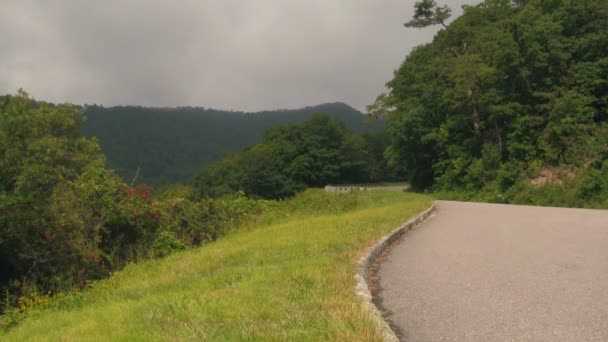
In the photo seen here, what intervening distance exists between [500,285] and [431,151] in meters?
40.2

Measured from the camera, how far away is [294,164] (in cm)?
7844

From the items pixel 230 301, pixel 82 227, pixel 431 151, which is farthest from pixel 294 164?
pixel 230 301

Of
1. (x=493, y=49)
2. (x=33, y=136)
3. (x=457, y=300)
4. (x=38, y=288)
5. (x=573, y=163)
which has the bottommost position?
(x=38, y=288)

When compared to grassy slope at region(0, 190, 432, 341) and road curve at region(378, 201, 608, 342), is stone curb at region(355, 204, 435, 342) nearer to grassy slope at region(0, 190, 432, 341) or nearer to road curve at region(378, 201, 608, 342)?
grassy slope at region(0, 190, 432, 341)

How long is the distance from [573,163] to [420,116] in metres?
15.1

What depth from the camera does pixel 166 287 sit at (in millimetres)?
7988

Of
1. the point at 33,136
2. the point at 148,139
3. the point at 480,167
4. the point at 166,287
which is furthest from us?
the point at 148,139

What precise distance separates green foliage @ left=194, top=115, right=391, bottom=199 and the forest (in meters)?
29.4

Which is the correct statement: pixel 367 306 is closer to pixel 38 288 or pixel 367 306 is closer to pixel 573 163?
pixel 38 288

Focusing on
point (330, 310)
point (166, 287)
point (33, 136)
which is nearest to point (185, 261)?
point (166, 287)

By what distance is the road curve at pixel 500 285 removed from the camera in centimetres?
499

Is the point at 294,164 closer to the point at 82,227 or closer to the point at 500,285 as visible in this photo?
the point at 82,227

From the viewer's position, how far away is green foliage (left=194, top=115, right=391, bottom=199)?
74938mm

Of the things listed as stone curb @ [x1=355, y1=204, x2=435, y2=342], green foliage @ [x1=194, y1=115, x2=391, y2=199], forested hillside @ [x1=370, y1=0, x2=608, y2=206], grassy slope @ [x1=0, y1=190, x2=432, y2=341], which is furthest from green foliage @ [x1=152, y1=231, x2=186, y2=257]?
green foliage @ [x1=194, y1=115, x2=391, y2=199]
